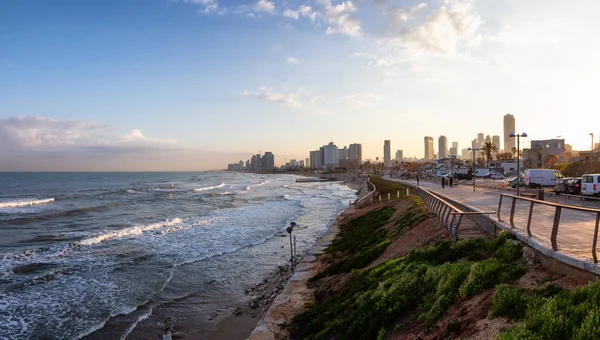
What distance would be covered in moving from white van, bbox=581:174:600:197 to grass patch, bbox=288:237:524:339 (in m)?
19.1

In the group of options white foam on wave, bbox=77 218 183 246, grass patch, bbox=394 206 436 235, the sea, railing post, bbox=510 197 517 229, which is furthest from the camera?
white foam on wave, bbox=77 218 183 246

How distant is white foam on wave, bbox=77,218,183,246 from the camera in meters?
28.0

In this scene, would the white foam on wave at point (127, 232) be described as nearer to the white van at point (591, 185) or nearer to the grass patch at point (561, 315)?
the grass patch at point (561, 315)

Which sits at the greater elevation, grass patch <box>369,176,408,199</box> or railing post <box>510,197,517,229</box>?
railing post <box>510,197,517,229</box>

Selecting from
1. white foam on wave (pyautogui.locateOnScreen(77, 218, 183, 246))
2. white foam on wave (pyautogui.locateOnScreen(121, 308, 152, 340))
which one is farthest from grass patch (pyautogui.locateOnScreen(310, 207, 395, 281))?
white foam on wave (pyautogui.locateOnScreen(77, 218, 183, 246))

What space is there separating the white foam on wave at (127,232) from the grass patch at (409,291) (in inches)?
861

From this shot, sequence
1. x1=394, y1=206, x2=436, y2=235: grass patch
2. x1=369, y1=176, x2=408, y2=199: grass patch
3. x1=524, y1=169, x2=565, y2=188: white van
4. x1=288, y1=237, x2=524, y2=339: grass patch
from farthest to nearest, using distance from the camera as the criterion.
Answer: x1=369, y1=176, x2=408, y2=199: grass patch < x1=524, y1=169, x2=565, y2=188: white van < x1=394, y1=206, x2=436, y2=235: grass patch < x1=288, y1=237, x2=524, y2=339: grass patch

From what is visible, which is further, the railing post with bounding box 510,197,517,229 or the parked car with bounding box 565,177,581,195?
the parked car with bounding box 565,177,581,195

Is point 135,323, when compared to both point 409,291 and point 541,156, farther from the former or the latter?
point 541,156

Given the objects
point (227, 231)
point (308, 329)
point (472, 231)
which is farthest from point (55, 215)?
point (472, 231)

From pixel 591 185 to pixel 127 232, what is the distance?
34.5m

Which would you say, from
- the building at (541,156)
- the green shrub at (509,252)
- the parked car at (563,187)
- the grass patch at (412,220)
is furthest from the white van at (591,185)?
the building at (541,156)

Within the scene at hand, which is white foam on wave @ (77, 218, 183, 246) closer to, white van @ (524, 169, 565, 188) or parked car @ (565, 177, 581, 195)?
parked car @ (565, 177, 581, 195)

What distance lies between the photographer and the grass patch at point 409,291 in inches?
301
